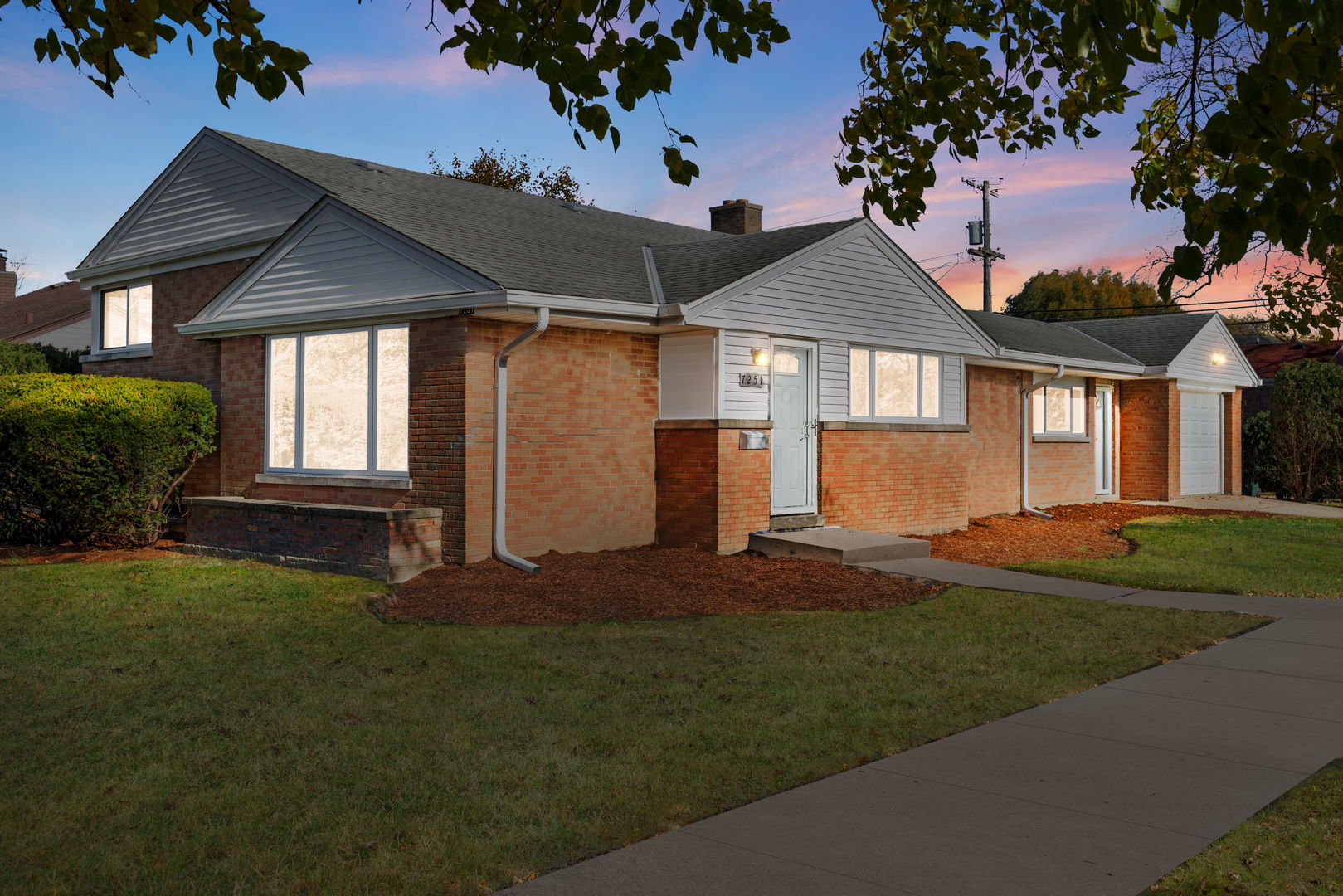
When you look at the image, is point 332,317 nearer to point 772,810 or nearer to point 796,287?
point 796,287

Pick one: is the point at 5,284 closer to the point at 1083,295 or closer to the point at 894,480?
the point at 894,480

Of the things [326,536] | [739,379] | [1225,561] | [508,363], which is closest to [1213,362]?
[1225,561]

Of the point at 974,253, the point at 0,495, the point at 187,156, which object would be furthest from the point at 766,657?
the point at 974,253

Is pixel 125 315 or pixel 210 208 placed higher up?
pixel 210 208

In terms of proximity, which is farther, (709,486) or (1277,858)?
(709,486)

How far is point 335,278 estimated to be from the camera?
13.1 meters

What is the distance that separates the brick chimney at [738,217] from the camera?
2136 cm

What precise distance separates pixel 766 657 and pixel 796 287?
7.13 metres

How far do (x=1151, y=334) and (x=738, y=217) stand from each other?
10717 mm

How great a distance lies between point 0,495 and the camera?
516 inches

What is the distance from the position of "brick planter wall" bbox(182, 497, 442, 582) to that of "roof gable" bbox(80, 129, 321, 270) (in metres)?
4.43

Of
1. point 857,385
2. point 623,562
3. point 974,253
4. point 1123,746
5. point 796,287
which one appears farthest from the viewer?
point 974,253

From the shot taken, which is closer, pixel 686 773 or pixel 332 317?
pixel 686 773

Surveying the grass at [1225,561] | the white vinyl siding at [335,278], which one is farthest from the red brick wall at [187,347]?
the grass at [1225,561]
